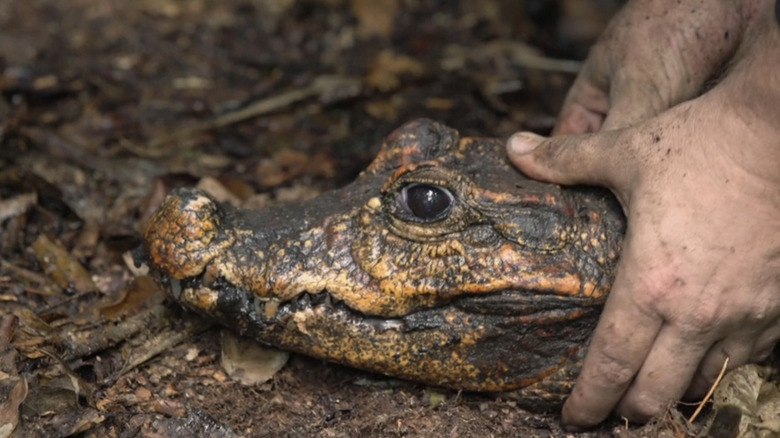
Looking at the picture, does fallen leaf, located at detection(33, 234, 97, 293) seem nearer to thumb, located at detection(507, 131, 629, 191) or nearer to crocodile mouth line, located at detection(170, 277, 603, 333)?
crocodile mouth line, located at detection(170, 277, 603, 333)

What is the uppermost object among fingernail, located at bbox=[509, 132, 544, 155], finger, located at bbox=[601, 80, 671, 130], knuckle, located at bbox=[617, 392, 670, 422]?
finger, located at bbox=[601, 80, 671, 130]

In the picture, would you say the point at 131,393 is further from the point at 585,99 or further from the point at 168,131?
the point at 168,131

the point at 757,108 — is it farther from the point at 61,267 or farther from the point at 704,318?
the point at 61,267

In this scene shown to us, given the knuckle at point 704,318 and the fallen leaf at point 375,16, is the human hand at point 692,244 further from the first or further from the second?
the fallen leaf at point 375,16

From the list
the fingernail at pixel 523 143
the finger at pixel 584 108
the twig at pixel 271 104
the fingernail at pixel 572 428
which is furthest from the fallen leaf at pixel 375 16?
the fingernail at pixel 572 428

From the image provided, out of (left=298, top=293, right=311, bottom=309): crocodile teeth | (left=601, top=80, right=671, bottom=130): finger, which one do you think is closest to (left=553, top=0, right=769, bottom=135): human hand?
(left=601, top=80, right=671, bottom=130): finger

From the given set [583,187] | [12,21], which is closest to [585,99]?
[583,187]

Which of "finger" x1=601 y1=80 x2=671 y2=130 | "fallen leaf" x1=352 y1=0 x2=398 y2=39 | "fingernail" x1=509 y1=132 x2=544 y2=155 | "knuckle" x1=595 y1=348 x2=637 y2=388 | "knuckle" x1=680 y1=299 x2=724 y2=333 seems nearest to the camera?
"knuckle" x1=680 y1=299 x2=724 y2=333
